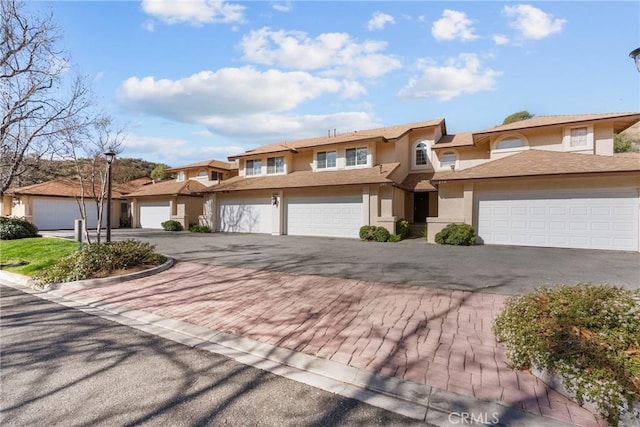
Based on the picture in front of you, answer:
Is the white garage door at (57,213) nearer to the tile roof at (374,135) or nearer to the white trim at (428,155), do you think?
the tile roof at (374,135)

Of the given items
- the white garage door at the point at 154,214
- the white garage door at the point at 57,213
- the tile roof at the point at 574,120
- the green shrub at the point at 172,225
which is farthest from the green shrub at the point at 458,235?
the white garage door at the point at 57,213

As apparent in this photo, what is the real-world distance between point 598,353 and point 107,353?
5.61 metres

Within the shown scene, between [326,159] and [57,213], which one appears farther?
[57,213]

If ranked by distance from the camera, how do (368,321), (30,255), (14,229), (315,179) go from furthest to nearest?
(315,179)
(14,229)
(30,255)
(368,321)

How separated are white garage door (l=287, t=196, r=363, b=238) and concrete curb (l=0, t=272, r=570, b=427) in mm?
13681

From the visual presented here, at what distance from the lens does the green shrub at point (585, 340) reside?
8.54ft

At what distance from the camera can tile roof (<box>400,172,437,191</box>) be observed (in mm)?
19259

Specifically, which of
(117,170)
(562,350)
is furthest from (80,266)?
(117,170)

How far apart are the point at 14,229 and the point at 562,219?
27718 mm

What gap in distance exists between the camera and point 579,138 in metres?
16.1

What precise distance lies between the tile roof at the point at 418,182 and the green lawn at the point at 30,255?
1678 cm

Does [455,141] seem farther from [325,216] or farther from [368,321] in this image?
[368,321]

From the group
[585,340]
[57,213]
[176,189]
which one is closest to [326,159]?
[176,189]

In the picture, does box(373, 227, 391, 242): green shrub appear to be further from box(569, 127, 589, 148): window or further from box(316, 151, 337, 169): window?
box(569, 127, 589, 148): window
